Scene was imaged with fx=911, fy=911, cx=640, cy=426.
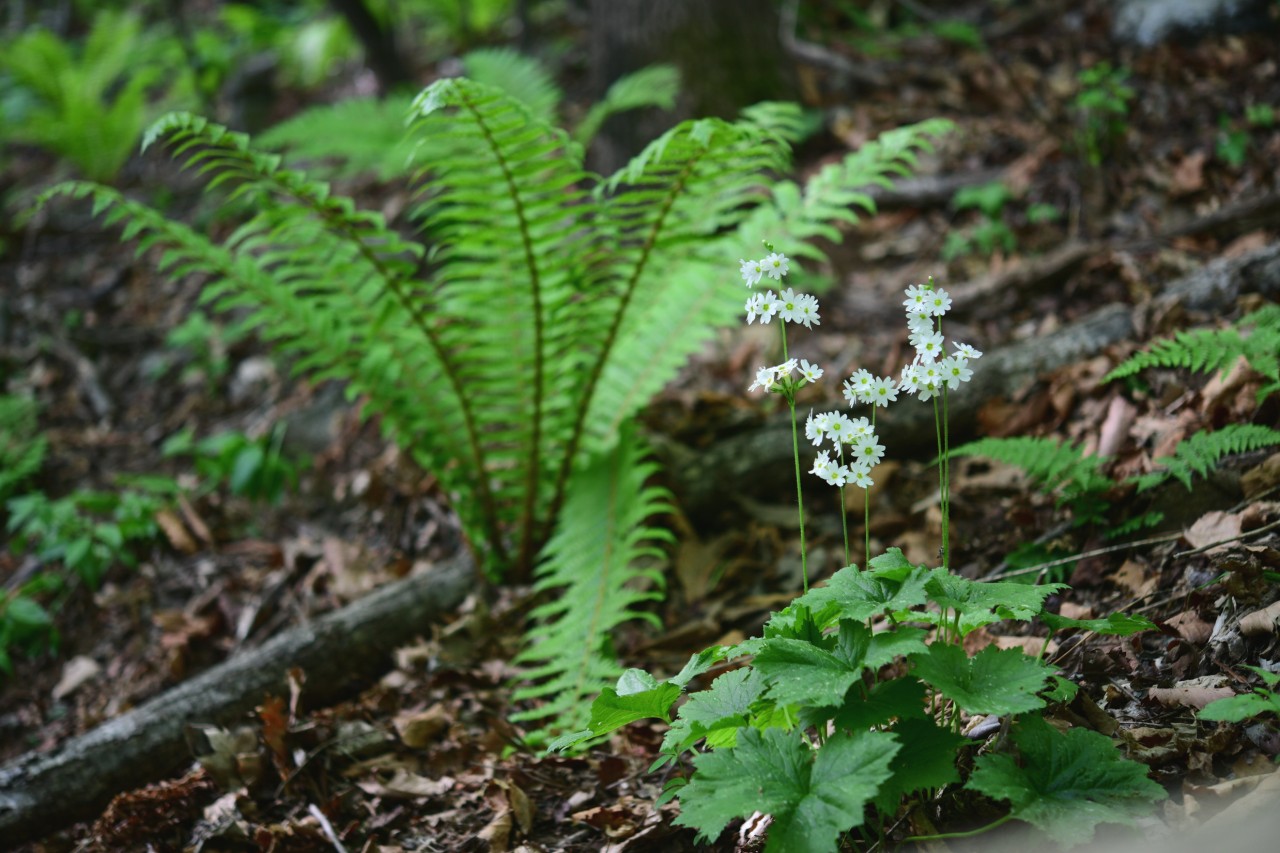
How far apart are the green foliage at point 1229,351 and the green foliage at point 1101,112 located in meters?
1.60

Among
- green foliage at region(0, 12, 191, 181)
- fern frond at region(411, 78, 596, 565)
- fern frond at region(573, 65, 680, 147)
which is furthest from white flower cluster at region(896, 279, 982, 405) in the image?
green foliage at region(0, 12, 191, 181)

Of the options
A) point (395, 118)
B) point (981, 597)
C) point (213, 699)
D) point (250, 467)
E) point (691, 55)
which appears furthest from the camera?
point (395, 118)

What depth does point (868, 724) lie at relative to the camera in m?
1.35

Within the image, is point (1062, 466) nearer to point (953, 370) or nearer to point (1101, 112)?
point (953, 370)

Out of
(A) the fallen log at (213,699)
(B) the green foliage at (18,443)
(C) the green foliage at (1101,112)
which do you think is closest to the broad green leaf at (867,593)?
(A) the fallen log at (213,699)

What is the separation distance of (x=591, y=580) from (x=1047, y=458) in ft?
4.04

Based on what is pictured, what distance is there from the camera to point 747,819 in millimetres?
1672

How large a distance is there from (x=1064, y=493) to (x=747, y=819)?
117 cm

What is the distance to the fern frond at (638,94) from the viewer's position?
3.72 m

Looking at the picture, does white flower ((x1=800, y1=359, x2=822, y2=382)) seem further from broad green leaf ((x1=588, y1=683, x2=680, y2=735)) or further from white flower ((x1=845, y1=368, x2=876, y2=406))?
broad green leaf ((x1=588, y1=683, x2=680, y2=735))

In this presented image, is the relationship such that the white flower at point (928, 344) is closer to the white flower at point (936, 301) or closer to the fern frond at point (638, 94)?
the white flower at point (936, 301)

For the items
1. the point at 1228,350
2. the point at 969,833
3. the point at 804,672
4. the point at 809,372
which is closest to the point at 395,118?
the point at 809,372

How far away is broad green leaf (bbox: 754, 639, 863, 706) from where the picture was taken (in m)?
1.31

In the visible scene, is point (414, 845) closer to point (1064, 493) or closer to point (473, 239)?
point (473, 239)
